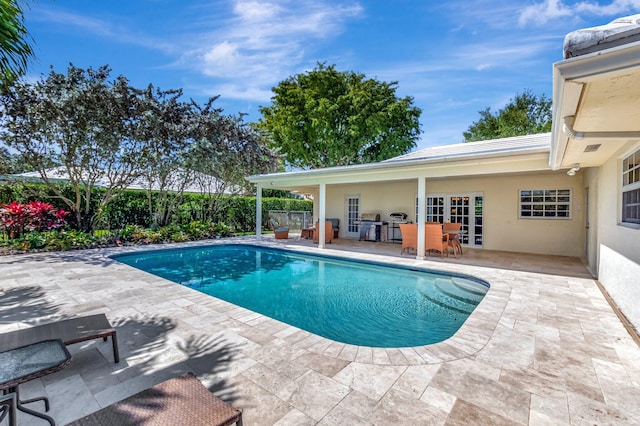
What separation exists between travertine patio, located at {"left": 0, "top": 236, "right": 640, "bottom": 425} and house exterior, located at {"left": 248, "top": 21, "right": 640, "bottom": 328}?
51.1 inches

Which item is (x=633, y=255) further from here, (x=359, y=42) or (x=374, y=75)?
(x=374, y=75)

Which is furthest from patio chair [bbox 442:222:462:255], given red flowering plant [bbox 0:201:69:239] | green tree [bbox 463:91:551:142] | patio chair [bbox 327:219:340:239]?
green tree [bbox 463:91:551:142]

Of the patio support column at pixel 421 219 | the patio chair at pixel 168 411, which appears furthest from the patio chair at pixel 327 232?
the patio chair at pixel 168 411

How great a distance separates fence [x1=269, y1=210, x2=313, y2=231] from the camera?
64.7 ft

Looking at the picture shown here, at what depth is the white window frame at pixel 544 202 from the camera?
32.1 feet

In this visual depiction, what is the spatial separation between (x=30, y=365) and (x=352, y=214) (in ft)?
45.2

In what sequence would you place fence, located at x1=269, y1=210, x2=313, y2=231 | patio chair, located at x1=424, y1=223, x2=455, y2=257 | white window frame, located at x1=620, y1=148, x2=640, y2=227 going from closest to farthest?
white window frame, located at x1=620, y1=148, x2=640, y2=227 < patio chair, located at x1=424, y1=223, x2=455, y2=257 < fence, located at x1=269, y1=210, x2=313, y2=231

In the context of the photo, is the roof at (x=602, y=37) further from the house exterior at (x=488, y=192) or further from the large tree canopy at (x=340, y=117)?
the large tree canopy at (x=340, y=117)

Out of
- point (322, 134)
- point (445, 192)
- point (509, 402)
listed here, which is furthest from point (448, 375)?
point (322, 134)

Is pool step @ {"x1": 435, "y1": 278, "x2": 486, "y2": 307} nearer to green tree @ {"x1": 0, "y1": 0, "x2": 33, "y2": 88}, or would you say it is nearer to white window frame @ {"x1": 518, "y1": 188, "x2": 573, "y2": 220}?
white window frame @ {"x1": 518, "y1": 188, "x2": 573, "y2": 220}

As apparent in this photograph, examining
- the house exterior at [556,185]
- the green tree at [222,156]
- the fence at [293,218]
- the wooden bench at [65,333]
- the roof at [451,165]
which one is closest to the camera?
the house exterior at [556,185]

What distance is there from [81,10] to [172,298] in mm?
8392

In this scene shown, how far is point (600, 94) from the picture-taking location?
2.38m

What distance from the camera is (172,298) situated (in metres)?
5.13
